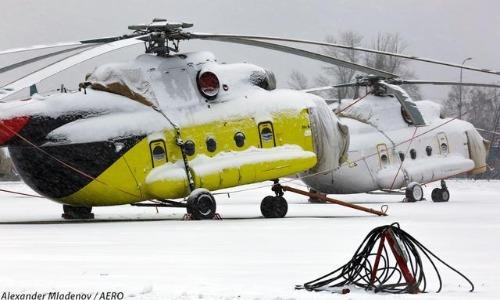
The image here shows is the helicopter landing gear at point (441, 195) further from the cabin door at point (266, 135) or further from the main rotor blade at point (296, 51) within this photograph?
the main rotor blade at point (296, 51)

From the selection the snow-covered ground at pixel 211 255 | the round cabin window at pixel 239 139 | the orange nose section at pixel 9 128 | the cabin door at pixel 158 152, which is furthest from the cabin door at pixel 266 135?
the orange nose section at pixel 9 128

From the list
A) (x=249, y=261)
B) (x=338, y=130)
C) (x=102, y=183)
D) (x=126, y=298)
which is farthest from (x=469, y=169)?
(x=126, y=298)

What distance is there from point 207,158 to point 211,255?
9.34m

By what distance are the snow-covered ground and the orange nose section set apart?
186 cm

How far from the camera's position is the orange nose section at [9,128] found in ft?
63.0

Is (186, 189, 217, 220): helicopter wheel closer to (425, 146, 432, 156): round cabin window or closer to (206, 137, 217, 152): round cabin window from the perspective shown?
(206, 137, 217, 152): round cabin window

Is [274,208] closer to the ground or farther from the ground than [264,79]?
closer to the ground

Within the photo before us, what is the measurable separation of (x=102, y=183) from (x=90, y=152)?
754 millimetres

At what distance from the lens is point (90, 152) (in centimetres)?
2022

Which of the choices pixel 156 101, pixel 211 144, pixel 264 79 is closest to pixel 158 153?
pixel 156 101

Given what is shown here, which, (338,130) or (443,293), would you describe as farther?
(338,130)

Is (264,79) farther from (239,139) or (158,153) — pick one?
(158,153)

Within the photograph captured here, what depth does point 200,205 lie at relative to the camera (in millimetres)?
20766

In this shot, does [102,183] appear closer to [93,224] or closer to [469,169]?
[93,224]
